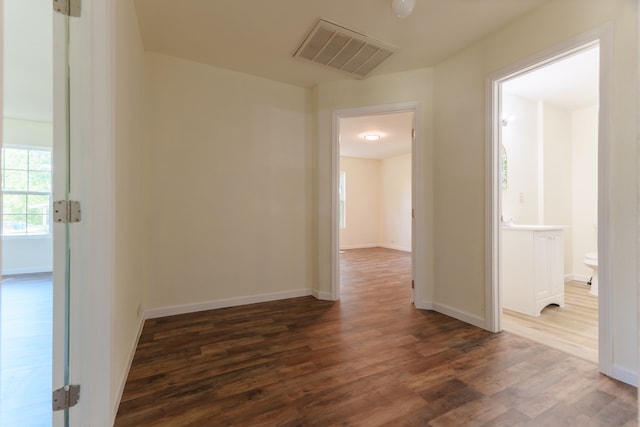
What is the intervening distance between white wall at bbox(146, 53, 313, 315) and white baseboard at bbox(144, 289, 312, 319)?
0.04ft

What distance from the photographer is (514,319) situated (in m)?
2.81

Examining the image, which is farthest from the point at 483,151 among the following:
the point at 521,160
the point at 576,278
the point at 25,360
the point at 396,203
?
the point at 396,203

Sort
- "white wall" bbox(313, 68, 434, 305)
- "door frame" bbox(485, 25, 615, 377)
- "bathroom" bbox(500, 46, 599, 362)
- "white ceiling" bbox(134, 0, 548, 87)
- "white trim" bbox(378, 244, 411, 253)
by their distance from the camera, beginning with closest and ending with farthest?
1. "door frame" bbox(485, 25, 615, 377)
2. "white ceiling" bbox(134, 0, 548, 87)
3. "white wall" bbox(313, 68, 434, 305)
4. "bathroom" bbox(500, 46, 599, 362)
5. "white trim" bbox(378, 244, 411, 253)

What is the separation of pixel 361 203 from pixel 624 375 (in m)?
6.51

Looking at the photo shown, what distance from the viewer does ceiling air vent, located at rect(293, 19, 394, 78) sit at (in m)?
2.37

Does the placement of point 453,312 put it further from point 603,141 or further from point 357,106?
point 357,106

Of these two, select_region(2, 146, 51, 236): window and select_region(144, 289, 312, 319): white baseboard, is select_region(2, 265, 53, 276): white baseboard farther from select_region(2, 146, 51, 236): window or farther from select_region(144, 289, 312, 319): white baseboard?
select_region(144, 289, 312, 319): white baseboard

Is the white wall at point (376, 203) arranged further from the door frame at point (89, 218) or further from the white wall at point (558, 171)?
the door frame at point (89, 218)

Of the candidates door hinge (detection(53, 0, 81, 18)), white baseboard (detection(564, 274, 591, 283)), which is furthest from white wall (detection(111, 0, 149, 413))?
white baseboard (detection(564, 274, 591, 283))

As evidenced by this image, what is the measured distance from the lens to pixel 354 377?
70.8 inches

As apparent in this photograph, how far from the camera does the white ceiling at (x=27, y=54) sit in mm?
2236

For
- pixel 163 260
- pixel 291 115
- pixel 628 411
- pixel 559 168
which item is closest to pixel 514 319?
pixel 628 411

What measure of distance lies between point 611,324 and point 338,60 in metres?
2.97

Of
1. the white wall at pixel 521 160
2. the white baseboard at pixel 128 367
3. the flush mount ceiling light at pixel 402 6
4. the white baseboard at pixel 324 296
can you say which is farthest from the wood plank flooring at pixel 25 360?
the white wall at pixel 521 160
